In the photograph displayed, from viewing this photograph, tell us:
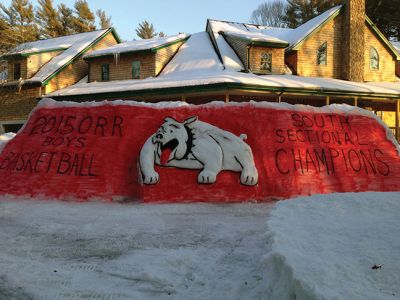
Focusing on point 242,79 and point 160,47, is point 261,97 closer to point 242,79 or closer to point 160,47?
point 242,79

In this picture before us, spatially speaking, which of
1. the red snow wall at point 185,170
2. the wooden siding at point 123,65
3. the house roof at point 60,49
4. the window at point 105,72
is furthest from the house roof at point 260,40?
the red snow wall at point 185,170

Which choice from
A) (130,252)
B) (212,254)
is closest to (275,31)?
(212,254)

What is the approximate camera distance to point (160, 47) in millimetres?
19000

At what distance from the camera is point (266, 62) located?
18.7m

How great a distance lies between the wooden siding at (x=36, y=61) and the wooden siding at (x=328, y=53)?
14835mm

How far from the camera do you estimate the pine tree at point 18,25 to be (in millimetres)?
27220

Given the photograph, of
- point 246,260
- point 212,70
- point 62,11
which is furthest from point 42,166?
point 62,11

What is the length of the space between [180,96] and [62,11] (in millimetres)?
24681

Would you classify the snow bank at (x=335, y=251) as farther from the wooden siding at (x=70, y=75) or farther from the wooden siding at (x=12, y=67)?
the wooden siding at (x=12, y=67)

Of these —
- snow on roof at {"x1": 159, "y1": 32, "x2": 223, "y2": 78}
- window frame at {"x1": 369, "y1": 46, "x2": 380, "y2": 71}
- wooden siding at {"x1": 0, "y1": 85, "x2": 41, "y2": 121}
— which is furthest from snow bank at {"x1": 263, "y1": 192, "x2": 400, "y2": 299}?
wooden siding at {"x1": 0, "y1": 85, "x2": 41, "y2": 121}

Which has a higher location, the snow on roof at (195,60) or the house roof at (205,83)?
the snow on roof at (195,60)

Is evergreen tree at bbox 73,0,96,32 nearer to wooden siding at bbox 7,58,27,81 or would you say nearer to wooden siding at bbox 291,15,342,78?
wooden siding at bbox 7,58,27,81

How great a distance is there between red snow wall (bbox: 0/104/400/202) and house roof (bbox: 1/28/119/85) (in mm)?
14012

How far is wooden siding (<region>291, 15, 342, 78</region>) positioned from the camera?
19328mm
